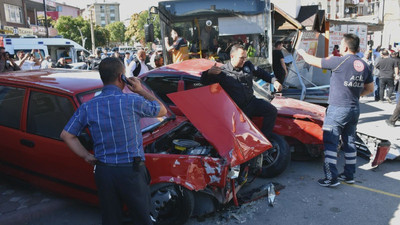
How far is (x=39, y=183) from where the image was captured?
386cm

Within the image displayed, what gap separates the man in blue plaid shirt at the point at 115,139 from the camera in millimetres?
2346

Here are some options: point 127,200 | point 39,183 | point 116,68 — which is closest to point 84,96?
point 39,183

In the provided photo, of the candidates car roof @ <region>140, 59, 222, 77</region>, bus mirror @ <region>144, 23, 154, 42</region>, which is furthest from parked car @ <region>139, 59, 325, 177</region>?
bus mirror @ <region>144, 23, 154, 42</region>

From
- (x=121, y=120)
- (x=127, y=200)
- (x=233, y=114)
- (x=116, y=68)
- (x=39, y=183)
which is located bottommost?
(x=39, y=183)

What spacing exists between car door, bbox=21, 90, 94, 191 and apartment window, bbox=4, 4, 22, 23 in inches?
1524

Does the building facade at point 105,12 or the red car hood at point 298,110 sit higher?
the building facade at point 105,12

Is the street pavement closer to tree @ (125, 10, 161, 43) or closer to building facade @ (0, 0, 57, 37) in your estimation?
building facade @ (0, 0, 57, 37)

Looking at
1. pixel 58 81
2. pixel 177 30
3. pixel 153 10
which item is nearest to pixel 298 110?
pixel 58 81

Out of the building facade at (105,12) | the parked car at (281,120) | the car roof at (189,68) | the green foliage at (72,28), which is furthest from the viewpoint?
the building facade at (105,12)

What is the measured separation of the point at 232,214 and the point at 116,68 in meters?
2.15

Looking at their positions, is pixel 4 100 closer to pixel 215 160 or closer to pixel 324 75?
pixel 215 160

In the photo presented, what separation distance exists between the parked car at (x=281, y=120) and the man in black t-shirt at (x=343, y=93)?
0.53 meters

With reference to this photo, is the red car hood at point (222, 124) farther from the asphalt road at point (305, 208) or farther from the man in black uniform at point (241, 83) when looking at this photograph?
the asphalt road at point (305, 208)

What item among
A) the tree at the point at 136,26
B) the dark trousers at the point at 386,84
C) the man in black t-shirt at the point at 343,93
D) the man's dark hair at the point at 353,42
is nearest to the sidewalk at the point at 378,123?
the dark trousers at the point at 386,84
